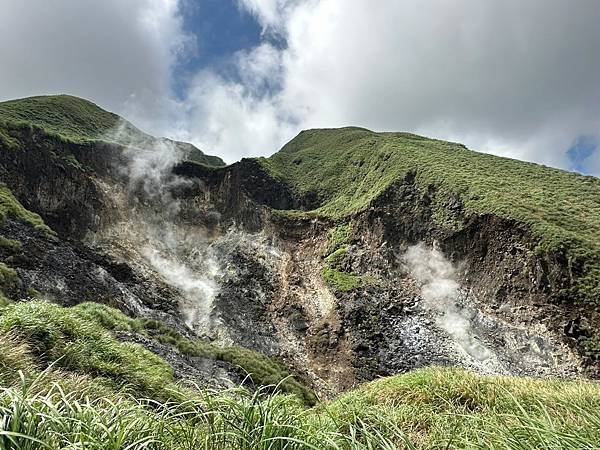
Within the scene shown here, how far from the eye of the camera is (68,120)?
5731cm

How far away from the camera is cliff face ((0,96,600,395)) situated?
1045 inches

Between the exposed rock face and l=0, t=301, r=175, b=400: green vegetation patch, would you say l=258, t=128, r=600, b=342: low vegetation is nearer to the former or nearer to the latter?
the exposed rock face

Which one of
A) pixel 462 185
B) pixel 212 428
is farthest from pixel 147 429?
pixel 462 185

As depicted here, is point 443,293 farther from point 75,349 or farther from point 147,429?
point 147,429

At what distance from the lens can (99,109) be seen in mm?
70312

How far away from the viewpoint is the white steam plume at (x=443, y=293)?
89.6ft

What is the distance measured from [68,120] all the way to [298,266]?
3923cm

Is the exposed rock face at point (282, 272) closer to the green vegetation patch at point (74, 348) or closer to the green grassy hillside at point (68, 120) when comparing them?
the green grassy hillside at point (68, 120)

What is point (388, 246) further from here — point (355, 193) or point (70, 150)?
point (70, 150)

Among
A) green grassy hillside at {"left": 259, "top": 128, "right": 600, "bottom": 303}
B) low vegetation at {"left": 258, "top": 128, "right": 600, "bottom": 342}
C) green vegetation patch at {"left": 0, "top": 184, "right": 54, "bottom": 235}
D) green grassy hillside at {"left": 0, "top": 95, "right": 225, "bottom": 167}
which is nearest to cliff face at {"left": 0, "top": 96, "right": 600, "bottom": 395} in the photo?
low vegetation at {"left": 258, "top": 128, "right": 600, "bottom": 342}

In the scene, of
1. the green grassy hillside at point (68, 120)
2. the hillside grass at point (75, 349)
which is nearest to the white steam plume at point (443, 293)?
the hillside grass at point (75, 349)

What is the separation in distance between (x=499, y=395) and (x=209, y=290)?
31654mm

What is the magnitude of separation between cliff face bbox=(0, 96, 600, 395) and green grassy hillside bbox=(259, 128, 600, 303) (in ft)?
2.12

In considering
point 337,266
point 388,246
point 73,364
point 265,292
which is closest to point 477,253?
point 388,246
